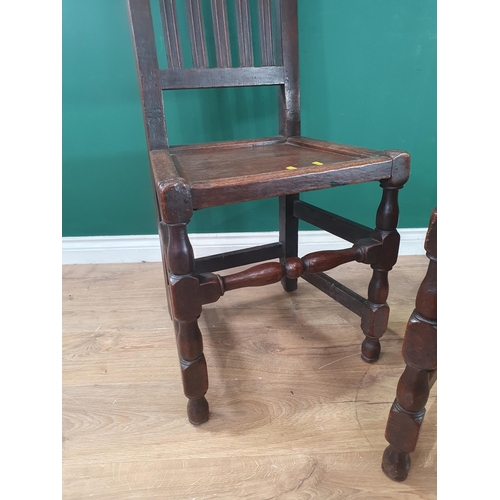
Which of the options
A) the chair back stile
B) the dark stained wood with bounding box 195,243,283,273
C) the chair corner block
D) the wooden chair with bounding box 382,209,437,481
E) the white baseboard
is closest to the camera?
the wooden chair with bounding box 382,209,437,481

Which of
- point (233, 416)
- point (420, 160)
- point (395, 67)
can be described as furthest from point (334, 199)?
point (233, 416)

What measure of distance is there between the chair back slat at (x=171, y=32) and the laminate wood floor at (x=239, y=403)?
590 mm

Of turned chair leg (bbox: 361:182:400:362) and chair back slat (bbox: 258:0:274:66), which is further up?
chair back slat (bbox: 258:0:274:66)

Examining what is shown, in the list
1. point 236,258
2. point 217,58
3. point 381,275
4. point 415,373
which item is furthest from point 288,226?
point 415,373

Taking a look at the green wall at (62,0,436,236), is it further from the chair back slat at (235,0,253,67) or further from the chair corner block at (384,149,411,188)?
the chair corner block at (384,149,411,188)

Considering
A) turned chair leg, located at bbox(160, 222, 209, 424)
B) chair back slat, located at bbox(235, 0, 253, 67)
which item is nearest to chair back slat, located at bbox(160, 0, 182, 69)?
chair back slat, located at bbox(235, 0, 253, 67)

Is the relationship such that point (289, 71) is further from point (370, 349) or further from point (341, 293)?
point (370, 349)

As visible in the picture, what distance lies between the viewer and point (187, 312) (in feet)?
2.04

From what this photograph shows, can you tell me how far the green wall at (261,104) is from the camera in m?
1.04

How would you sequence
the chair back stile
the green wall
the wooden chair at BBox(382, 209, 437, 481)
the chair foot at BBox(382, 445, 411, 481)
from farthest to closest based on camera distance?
the green wall, the chair back stile, the chair foot at BBox(382, 445, 411, 481), the wooden chair at BBox(382, 209, 437, 481)

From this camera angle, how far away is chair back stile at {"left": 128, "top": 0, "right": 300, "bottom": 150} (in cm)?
80

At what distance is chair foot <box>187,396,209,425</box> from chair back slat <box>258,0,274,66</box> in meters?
0.71

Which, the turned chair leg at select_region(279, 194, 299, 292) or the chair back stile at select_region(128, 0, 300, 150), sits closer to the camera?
the chair back stile at select_region(128, 0, 300, 150)

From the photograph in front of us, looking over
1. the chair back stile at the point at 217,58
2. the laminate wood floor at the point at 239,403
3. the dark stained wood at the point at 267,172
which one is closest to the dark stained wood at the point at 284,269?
the dark stained wood at the point at 267,172
